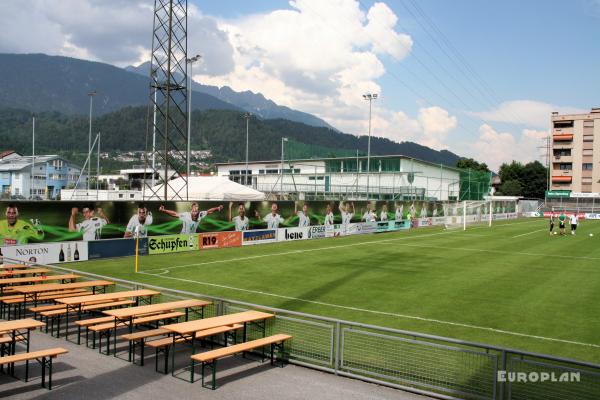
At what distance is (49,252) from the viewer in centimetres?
2323

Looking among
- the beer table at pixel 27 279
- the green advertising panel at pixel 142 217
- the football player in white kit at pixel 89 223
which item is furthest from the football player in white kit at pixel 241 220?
the beer table at pixel 27 279

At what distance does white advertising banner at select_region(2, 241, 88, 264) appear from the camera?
2175 centimetres

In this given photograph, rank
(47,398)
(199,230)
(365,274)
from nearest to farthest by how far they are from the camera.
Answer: (47,398)
(365,274)
(199,230)

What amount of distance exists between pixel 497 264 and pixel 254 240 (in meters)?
15.6

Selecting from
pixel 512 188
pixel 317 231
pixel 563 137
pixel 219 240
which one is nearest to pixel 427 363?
pixel 219 240

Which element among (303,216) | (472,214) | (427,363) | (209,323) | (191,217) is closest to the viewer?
(427,363)

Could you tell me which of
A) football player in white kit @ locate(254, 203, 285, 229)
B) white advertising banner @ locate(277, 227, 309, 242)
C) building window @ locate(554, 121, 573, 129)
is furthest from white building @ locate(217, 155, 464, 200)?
building window @ locate(554, 121, 573, 129)

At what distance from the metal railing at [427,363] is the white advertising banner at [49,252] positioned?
15.2m

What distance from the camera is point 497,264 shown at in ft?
85.6

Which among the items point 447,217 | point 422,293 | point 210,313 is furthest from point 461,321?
point 447,217

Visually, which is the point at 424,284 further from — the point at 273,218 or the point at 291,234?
the point at 291,234

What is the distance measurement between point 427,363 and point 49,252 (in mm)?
19974

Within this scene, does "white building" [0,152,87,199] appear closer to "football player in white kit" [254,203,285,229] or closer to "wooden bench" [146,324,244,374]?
"football player in white kit" [254,203,285,229]

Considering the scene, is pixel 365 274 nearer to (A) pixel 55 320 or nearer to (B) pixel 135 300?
(B) pixel 135 300
